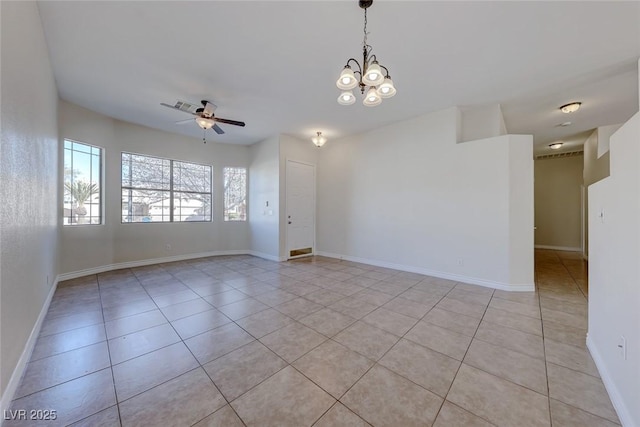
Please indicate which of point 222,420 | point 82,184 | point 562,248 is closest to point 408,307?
point 222,420

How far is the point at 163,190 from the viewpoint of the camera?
18.3 feet

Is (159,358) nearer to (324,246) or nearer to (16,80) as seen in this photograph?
(16,80)

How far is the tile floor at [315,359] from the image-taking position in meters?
1.46

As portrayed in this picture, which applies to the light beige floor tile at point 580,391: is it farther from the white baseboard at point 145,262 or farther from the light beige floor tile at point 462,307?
the white baseboard at point 145,262

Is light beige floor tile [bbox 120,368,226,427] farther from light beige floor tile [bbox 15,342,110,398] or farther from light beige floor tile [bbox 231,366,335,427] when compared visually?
light beige floor tile [bbox 15,342,110,398]

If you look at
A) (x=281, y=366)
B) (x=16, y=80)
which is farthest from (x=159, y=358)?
(x=16, y=80)

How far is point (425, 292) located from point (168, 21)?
15.1 feet

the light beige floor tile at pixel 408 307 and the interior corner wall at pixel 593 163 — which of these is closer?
the light beige floor tile at pixel 408 307

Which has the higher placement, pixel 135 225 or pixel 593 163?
pixel 593 163

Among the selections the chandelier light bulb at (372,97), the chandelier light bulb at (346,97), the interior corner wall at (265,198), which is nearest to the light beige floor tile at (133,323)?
the interior corner wall at (265,198)

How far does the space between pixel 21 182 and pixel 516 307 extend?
211 inches

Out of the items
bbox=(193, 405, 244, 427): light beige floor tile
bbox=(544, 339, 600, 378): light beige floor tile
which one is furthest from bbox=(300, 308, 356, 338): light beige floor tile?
bbox=(544, 339, 600, 378): light beige floor tile

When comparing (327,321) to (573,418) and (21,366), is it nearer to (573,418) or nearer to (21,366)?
(573,418)

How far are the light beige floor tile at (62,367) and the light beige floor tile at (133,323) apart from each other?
0.27 metres
